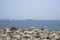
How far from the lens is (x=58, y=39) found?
36.7 ft

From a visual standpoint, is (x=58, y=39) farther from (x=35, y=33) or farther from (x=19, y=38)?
(x=19, y=38)

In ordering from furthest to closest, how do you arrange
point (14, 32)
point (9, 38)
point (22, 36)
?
point (14, 32) < point (22, 36) < point (9, 38)

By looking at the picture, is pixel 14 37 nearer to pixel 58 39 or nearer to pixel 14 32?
pixel 14 32

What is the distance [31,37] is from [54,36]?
1.65 m

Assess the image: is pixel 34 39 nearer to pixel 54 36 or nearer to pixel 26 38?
pixel 26 38

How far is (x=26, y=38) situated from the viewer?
10680 mm

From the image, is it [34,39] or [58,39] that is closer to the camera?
[34,39]

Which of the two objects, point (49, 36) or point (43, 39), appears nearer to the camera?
point (43, 39)

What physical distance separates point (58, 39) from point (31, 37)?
169 centimetres

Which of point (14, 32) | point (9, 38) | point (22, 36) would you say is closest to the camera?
point (9, 38)

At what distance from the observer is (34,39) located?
34.3 feet

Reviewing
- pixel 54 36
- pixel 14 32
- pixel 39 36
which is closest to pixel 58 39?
pixel 54 36

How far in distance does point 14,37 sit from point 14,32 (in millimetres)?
1133

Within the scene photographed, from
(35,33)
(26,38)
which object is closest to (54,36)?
(35,33)
